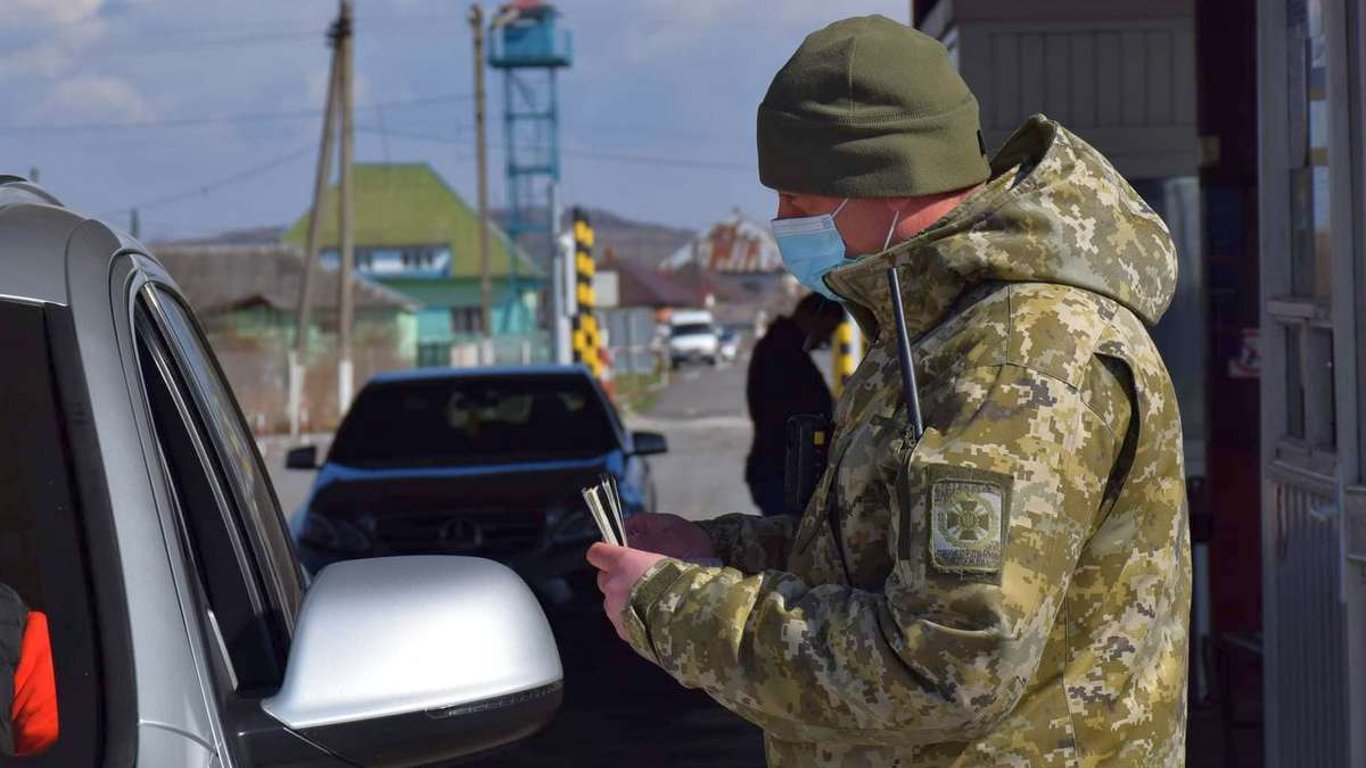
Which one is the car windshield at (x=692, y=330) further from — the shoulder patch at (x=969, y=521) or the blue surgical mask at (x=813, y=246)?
the shoulder patch at (x=969, y=521)

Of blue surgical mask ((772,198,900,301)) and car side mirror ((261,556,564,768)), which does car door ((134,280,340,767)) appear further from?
blue surgical mask ((772,198,900,301))

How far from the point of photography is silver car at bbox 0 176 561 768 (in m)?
2.00

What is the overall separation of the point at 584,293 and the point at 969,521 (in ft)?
56.4

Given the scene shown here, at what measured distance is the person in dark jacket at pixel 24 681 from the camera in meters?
2.06

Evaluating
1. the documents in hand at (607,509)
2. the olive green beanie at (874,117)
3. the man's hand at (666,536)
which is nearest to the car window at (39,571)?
the documents in hand at (607,509)

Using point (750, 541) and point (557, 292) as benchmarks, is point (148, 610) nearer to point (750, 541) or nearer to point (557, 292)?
point (750, 541)

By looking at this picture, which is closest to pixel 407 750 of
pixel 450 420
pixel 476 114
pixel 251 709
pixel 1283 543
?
pixel 251 709

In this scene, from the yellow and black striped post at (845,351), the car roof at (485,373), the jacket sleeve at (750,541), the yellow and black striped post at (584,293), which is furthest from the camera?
Result: the yellow and black striped post at (584,293)

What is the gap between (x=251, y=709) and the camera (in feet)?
7.09

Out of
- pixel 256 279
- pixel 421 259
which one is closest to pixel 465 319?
pixel 421 259

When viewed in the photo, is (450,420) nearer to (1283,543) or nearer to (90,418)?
(1283,543)

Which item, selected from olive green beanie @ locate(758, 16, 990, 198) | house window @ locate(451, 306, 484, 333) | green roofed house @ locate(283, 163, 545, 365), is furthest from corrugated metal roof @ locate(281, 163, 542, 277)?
olive green beanie @ locate(758, 16, 990, 198)

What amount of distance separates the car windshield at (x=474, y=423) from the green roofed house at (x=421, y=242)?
92139mm

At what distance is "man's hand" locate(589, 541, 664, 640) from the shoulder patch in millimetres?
363
